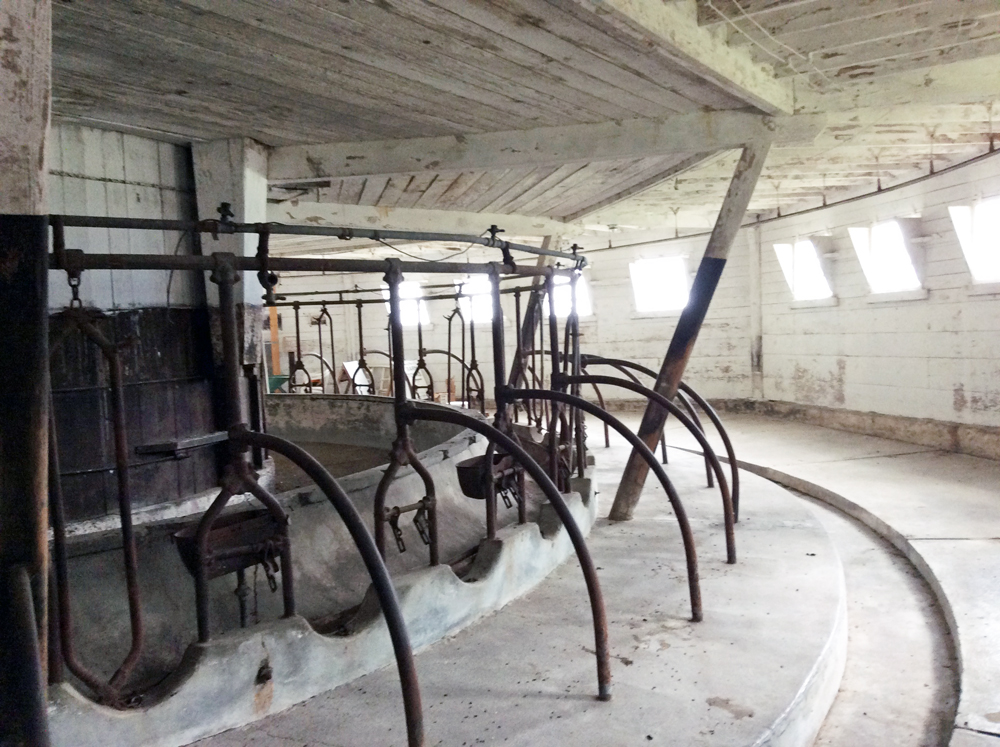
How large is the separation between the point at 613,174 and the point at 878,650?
10.1 ft

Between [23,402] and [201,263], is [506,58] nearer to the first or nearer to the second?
[201,263]

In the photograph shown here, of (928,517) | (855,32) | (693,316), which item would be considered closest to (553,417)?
(693,316)

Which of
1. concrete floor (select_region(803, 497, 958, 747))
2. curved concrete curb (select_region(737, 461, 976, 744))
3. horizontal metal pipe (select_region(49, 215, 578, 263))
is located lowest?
concrete floor (select_region(803, 497, 958, 747))

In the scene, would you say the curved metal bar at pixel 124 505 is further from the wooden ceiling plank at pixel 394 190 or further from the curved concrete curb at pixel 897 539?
the wooden ceiling plank at pixel 394 190

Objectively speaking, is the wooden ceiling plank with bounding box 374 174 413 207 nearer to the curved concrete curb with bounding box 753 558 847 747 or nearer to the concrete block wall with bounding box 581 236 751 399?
the curved concrete curb with bounding box 753 558 847 747

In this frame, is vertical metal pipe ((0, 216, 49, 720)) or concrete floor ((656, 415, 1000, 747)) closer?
vertical metal pipe ((0, 216, 49, 720))

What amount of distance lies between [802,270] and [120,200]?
6.81 meters

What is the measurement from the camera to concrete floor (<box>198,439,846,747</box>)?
1.80m

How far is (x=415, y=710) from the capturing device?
148cm

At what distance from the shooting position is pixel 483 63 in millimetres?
2615

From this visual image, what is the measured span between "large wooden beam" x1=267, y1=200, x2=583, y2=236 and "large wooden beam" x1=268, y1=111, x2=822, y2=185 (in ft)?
4.71

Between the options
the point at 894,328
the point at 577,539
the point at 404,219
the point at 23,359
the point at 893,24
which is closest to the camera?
the point at 23,359

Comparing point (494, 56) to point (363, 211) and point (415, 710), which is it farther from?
point (363, 211)

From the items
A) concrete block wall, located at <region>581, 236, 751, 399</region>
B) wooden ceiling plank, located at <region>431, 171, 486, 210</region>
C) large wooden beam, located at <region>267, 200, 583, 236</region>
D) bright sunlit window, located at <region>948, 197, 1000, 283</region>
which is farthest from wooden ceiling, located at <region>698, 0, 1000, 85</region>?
concrete block wall, located at <region>581, 236, 751, 399</region>
